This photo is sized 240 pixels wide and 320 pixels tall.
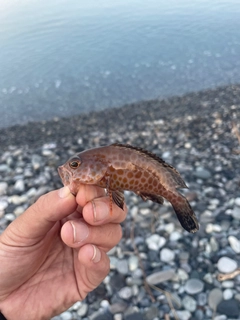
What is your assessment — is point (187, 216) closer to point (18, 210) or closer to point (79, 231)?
point (79, 231)

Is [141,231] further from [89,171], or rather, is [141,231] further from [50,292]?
[89,171]

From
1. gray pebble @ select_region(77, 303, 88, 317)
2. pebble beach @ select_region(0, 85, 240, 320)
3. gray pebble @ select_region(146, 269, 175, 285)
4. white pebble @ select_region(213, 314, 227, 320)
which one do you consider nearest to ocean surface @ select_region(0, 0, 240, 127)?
pebble beach @ select_region(0, 85, 240, 320)

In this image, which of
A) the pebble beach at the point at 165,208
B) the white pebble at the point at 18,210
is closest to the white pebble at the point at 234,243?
the pebble beach at the point at 165,208

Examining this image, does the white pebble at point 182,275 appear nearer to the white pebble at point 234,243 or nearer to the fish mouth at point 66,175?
the white pebble at point 234,243

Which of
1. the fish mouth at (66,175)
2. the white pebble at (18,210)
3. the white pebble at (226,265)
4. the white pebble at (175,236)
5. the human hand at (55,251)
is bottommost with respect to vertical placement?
the white pebble at (226,265)

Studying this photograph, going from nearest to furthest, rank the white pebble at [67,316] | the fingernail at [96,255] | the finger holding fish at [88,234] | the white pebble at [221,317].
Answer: the finger holding fish at [88,234] → the fingernail at [96,255] → the white pebble at [221,317] → the white pebble at [67,316]

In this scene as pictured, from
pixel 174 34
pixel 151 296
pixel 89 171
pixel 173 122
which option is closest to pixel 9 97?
pixel 173 122

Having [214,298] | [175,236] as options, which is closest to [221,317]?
[214,298]
